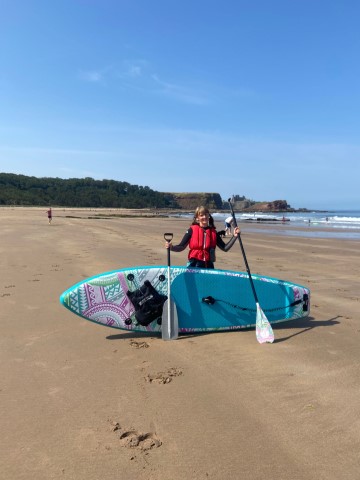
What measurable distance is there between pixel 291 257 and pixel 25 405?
10503mm

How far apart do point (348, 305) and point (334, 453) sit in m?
4.14

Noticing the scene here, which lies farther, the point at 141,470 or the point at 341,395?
the point at 341,395

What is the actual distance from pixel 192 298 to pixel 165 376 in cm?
154

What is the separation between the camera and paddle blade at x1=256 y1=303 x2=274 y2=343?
4539 mm

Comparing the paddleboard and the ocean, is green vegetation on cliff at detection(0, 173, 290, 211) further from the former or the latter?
the paddleboard

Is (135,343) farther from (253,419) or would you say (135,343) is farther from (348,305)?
(348,305)

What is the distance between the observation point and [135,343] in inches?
180

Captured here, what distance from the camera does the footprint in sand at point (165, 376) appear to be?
11.5ft

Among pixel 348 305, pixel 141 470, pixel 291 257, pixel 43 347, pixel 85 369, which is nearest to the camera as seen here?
pixel 141 470

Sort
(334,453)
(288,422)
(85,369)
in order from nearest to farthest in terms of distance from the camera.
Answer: (334,453) < (288,422) < (85,369)

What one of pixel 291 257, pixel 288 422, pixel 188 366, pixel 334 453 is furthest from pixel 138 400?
pixel 291 257

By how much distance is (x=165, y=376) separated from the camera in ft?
11.9

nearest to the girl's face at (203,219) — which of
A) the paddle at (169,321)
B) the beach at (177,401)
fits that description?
the paddle at (169,321)

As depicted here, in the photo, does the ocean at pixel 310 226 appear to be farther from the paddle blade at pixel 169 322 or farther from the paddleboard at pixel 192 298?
the paddle blade at pixel 169 322
